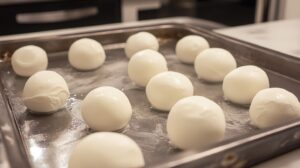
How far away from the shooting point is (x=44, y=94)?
911mm

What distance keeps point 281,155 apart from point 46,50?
0.93 m

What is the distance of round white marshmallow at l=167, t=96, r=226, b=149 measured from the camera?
2.27 ft

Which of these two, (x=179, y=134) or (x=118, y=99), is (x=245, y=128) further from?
(x=118, y=99)

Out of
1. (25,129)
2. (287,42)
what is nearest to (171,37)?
(287,42)

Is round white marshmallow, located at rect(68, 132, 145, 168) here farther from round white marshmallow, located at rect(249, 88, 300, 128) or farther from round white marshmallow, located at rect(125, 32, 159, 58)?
round white marshmallow, located at rect(125, 32, 159, 58)

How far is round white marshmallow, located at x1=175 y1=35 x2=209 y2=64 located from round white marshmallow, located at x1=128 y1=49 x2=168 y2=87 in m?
0.15

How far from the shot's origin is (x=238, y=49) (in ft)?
3.87

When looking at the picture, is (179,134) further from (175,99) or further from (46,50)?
(46,50)

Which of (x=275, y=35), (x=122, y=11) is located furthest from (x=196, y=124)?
(x=122, y=11)

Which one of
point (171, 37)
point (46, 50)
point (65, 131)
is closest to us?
point (65, 131)

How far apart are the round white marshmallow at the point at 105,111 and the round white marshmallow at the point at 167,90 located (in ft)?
0.40

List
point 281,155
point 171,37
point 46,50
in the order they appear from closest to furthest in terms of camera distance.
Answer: point 281,155, point 46,50, point 171,37

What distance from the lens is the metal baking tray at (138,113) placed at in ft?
1.82

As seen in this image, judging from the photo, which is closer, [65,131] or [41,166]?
[41,166]
